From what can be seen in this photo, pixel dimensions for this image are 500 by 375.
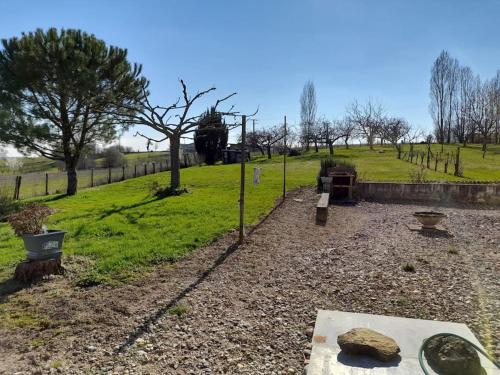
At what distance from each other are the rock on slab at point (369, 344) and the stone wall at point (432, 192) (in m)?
9.69

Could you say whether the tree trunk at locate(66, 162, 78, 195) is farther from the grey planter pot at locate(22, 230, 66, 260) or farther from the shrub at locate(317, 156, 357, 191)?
the grey planter pot at locate(22, 230, 66, 260)

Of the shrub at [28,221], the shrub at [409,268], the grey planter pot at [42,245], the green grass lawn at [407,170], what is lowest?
the shrub at [409,268]

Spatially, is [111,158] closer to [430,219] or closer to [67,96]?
[67,96]

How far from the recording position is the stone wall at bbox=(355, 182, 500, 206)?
1098 cm

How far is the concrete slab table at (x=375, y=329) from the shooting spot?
2.36 m

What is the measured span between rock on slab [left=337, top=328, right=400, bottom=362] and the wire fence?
14.7 metres

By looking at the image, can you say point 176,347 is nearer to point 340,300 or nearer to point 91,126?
point 340,300

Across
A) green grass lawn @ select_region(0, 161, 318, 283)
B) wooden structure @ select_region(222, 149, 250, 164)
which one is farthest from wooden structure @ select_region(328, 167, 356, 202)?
wooden structure @ select_region(222, 149, 250, 164)

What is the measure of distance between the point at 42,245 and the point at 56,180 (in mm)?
16332

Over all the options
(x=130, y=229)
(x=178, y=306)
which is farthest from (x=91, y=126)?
(x=178, y=306)

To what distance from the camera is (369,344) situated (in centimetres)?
251

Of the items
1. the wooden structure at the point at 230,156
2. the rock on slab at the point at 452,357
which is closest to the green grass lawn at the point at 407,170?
the wooden structure at the point at 230,156

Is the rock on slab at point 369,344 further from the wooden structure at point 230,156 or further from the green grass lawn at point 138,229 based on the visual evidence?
the wooden structure at point 230,156

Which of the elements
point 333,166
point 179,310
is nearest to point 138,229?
point 179,310
